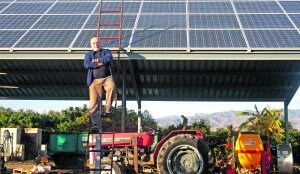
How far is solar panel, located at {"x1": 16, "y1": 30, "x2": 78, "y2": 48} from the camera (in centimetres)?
1352

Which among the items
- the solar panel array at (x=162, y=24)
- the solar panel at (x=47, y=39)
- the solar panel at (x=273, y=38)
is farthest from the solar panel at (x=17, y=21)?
the solar panel at (x=273, y=38)

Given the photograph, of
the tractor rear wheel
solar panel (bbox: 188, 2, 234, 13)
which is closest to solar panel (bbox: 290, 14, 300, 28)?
solar panel (bbox: 188, 2, 234, 13)

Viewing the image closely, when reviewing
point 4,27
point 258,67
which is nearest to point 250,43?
point 258,67

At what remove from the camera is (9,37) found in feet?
47.3

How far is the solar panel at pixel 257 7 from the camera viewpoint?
16812mm

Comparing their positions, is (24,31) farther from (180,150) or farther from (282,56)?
(282,56)

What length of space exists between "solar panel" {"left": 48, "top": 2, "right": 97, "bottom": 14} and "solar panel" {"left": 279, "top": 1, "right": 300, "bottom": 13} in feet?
27.1

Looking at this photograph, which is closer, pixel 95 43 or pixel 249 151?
pixel 95 43

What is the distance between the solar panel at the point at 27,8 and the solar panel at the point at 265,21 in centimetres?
841

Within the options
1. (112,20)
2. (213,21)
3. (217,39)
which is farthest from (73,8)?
(217,39)

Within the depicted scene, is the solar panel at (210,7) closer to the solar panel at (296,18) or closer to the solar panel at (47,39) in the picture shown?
the solar panel at (296,18)

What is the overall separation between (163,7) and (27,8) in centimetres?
599

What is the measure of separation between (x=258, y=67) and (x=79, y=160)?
9.16 meters

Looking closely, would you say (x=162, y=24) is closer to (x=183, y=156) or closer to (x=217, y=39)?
(x=217, y=39)
